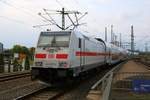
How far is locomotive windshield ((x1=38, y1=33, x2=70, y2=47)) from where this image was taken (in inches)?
633

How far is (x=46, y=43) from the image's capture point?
16422 millimetres

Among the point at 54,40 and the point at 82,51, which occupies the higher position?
the point at 54,40

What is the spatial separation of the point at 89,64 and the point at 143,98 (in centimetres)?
898

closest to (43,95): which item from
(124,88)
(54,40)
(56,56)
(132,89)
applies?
(56,56)

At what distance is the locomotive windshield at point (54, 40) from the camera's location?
16078mm

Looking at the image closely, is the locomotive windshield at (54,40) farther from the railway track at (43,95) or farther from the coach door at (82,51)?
the railway track at (43,95)

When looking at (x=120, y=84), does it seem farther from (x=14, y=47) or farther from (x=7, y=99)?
(x=14, y=47)

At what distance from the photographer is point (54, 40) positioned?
16297 mm

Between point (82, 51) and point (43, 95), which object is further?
point (82, 51)

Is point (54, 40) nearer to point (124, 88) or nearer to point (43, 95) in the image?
point (43, 95)

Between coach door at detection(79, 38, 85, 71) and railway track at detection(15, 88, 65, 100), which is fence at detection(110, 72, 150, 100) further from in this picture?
coach door at detection(79, 38, 85, 71)

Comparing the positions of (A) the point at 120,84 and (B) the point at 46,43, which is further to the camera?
(B) the point at 46,43

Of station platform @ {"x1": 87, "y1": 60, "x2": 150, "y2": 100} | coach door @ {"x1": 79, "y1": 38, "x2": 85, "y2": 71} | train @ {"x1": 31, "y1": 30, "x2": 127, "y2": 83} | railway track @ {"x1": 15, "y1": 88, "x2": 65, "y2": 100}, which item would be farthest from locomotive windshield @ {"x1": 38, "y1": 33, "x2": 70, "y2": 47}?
station platform @ {"x1": 87, "y1": 60, "x2": 150, "y2": 100}

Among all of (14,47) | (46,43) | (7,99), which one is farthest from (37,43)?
(14,47)
